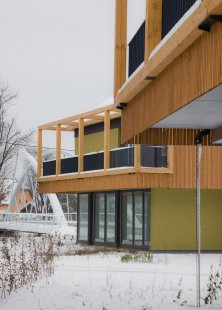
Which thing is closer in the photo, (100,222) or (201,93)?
(201,93)

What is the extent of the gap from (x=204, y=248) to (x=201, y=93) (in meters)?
21.2

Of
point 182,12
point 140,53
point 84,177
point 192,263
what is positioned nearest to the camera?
point 182,12

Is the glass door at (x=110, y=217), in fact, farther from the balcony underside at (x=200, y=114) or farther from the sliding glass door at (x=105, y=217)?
the balcony underside at (x=200, y=114)

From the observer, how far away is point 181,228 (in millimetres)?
28672

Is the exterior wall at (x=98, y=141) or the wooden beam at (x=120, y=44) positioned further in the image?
the exterior wall at (x=98, y=141)

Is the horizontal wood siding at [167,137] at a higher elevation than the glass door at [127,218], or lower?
higher

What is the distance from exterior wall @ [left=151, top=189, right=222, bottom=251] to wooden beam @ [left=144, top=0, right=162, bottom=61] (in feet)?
60.4

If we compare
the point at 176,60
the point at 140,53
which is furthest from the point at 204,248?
the point at 176,60

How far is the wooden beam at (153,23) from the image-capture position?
1052 centimetres

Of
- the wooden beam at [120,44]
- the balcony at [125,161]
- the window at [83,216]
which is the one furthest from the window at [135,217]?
the wooden beam at [120,44]

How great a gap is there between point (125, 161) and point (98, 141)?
6.75 metres

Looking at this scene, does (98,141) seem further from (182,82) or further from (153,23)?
(182,82)

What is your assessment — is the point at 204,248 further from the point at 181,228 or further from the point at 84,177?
the point at 84,177

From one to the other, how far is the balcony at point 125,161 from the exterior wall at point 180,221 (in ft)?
6.16
